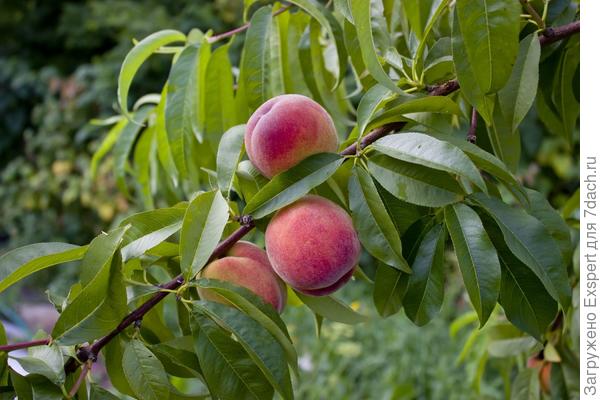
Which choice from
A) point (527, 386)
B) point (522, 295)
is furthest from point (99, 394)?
point (527, 386)

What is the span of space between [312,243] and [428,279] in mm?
109

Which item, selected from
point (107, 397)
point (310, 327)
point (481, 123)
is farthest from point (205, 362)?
point (310, 327)

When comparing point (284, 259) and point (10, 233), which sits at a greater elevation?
point (284, 259)

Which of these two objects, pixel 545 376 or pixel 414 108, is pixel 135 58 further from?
pixel 545 376

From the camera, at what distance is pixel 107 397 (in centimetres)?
55

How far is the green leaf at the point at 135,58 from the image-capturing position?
2.42 feet

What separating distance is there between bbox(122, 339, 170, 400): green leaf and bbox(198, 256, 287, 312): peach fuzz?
2.7 inches

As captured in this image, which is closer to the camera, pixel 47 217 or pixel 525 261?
pixel 525 261

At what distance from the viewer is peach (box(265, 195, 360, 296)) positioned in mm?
549

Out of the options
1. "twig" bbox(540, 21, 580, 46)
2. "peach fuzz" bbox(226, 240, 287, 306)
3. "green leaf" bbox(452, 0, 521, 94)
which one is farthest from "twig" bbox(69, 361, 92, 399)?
"twig" bbox(540, 21, 580, 46)

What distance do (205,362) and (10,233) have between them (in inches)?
147

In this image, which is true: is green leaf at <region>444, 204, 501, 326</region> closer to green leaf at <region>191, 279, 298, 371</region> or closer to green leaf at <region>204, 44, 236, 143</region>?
green leaf at <region>191, 279, 298, 371</region>

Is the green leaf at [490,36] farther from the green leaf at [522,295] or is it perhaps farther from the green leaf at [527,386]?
the green leaf at [527,386]

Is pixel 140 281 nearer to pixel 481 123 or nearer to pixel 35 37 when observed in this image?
pixel 481 123
